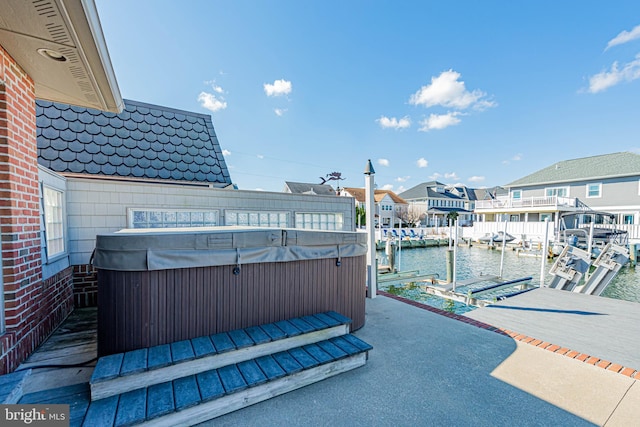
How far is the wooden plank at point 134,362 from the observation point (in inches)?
73.1

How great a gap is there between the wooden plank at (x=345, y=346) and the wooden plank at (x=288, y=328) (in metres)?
0.45

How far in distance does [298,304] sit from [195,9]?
7.50 m

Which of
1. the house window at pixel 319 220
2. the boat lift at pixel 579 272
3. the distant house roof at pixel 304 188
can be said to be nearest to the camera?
the boat lift at pixel 579 272

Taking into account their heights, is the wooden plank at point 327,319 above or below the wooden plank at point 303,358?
above

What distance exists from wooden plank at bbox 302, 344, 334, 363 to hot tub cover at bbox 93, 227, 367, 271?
922 mm

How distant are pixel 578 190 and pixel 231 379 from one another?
27560 mm

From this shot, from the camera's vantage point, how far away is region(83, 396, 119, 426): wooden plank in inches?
62.1

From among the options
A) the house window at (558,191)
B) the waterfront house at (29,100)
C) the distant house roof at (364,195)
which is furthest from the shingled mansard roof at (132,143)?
the distant house roof at (364,195)

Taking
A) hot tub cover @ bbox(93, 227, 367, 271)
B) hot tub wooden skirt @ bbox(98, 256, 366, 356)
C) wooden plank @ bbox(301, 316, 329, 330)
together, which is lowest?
wooden plank @ bbox(301, 316, 329, 330)

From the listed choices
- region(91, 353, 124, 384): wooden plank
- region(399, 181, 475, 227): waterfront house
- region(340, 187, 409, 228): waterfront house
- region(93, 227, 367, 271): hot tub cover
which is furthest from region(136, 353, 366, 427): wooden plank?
region(399, 181, 475, 227): waterfront house

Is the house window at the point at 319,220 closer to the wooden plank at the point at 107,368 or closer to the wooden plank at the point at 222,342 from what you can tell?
the wooden plank at the point at 222,342

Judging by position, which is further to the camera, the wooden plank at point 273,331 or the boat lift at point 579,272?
the boat lift at point 579,272

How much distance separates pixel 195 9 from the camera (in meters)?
6.27

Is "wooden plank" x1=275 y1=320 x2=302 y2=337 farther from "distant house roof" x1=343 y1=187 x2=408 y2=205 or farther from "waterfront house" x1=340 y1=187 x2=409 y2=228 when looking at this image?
"waterfront house" x1=340 y1=187 x2=409 y2=228
